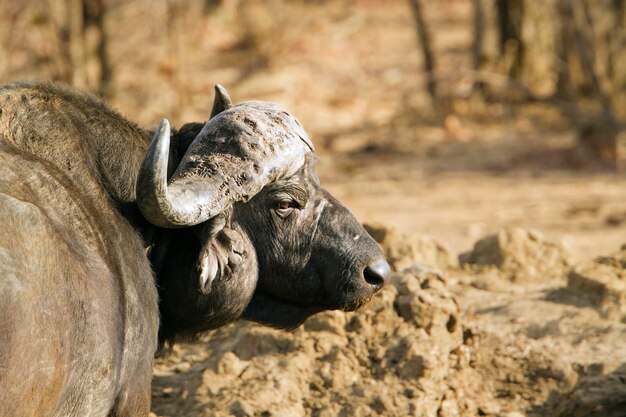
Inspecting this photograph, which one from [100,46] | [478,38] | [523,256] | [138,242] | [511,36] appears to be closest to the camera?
[138,242]

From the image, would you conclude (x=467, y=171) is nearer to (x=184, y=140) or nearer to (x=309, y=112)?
(x=309, y=112)

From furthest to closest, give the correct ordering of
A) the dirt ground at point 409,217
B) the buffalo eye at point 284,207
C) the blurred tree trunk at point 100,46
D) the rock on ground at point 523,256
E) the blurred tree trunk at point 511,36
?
1. the blurred tree trunk at point 511,36
2. the blurred tree trunk at point 100,46
3. the rock on ground at point 523,256
4. the dirt ground at point 409,217
5. the buffalo eye at point 284,207

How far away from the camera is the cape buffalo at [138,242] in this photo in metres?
4.16

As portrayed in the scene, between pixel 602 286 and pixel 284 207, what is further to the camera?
pixel 602 286

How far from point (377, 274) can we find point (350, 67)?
15.2 metres

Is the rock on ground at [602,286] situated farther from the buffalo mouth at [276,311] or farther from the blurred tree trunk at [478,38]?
the blurred tree trunk at [478,38]

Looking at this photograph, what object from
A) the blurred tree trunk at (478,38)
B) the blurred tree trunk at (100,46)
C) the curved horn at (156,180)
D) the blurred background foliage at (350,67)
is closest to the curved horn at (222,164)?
the curved horn at (156,180)

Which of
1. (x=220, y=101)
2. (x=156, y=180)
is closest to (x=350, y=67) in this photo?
(x=220, y=101)

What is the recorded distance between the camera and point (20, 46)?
52.1 feet

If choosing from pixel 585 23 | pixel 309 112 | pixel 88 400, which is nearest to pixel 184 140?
pixel 88 400

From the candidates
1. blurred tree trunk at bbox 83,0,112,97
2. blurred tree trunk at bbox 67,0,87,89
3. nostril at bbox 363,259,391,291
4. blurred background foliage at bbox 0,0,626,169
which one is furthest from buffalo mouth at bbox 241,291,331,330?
blurred tree trunk at bbox 83,0,112,97

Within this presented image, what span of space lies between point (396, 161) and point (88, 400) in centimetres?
1117

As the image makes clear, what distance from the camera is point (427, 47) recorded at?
687 inches

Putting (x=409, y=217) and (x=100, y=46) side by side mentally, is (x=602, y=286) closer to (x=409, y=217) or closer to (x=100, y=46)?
(x=409, y=217)
